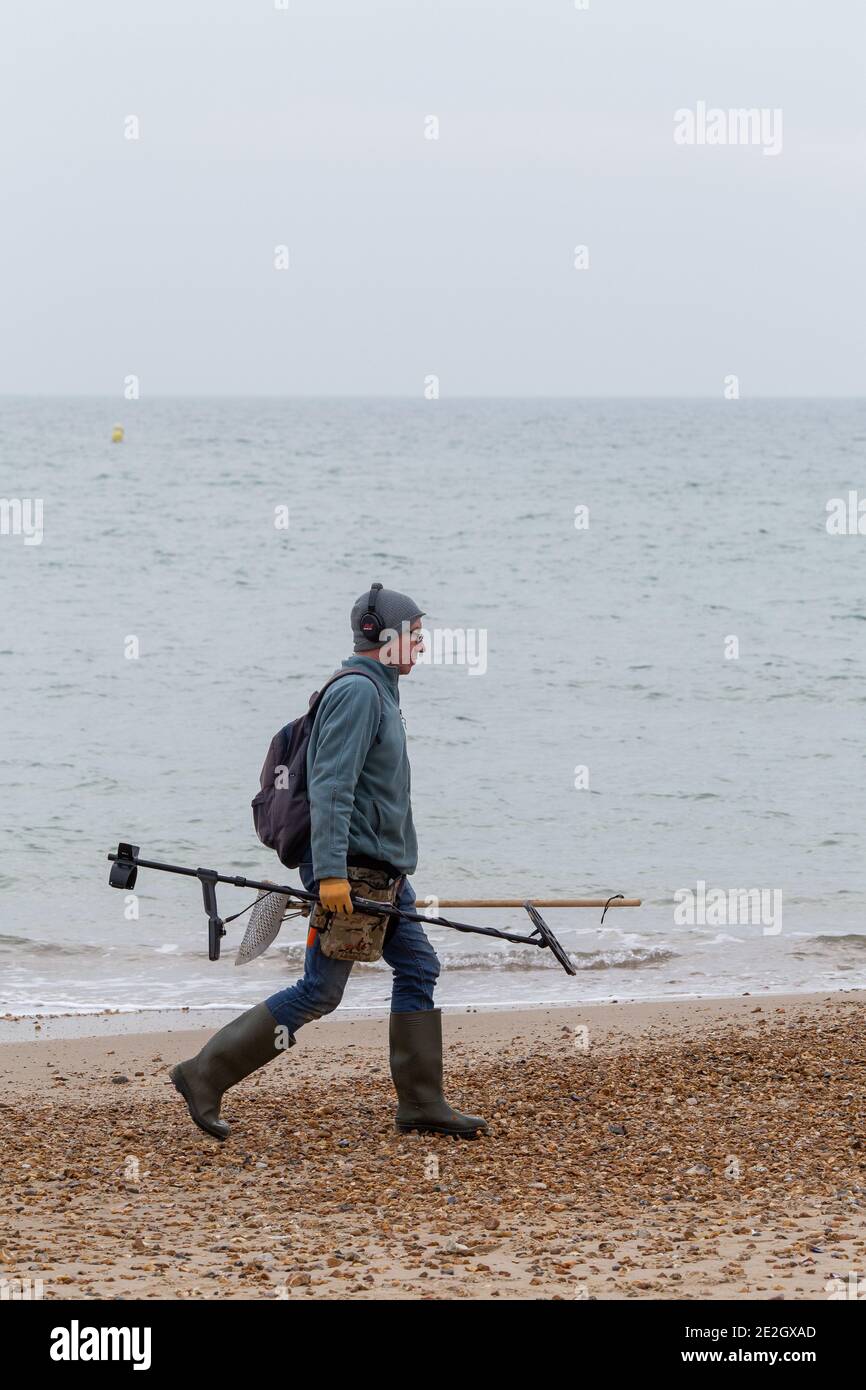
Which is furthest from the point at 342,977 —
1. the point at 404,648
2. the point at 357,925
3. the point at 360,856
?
the point at 404,648

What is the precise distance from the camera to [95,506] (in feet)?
144

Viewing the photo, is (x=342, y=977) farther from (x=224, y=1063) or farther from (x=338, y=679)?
(x=338, y=679)

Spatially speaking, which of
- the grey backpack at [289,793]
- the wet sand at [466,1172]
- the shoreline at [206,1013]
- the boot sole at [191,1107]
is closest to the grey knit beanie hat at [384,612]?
the grey backpack at [289,793]

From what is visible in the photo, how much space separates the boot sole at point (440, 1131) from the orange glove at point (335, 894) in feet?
3.09

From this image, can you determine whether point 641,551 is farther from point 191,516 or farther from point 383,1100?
point 383,1100

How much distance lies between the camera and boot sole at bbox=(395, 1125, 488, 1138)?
5.51m

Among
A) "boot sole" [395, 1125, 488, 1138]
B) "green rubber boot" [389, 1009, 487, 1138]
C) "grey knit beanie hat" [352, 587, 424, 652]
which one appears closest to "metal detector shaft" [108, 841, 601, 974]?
"green rubber boot" [389, 1009, 487, 1138]

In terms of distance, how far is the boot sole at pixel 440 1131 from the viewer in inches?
217

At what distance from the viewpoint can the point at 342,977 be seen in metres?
5.39

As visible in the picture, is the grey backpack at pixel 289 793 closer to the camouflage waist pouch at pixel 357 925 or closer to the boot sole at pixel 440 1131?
the camouflage waist pouch at pixel 357 925

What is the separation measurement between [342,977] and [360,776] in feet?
2.20

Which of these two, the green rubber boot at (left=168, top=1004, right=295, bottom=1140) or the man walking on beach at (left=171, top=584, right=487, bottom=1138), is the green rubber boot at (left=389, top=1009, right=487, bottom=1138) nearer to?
the man walking on beach at (left=171, top=584, right=487, bottom=1138)

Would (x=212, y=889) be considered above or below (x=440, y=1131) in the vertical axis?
above
